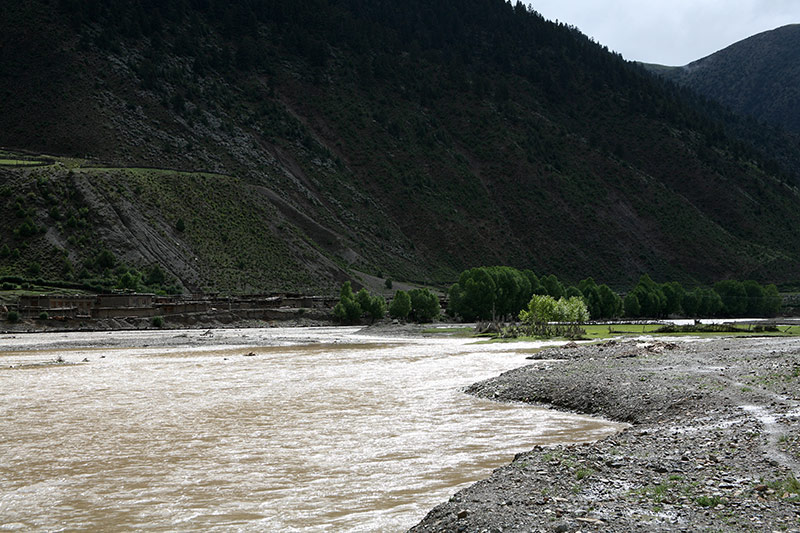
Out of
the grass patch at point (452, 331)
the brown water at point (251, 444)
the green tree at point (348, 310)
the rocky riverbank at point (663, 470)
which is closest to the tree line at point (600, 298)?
the grass patch at point (452, 331)

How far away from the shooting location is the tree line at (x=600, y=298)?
99625mm

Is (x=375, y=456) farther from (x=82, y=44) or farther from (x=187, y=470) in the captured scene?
(x=82, y=44)

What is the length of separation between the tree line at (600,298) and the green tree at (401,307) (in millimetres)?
6940

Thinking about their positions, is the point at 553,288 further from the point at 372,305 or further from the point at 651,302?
the point at 372,305

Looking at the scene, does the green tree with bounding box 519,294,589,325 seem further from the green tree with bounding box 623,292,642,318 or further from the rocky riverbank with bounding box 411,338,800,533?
the rocky riverbank with bounding box 411,338,800,533

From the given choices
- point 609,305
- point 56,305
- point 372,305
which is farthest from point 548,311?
point 56,305

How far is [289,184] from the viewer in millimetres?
154375

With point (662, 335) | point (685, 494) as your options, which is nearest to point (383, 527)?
point (685, 494)

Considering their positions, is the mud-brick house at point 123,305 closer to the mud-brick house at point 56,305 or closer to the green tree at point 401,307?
the mud-brick house at point 56,305

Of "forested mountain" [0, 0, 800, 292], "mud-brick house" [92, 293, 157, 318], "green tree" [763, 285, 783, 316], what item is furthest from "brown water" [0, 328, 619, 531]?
"green tree" [763, 285, 783, 316]

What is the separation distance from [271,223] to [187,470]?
114m

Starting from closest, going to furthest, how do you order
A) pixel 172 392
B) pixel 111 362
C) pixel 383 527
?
pixel 383 527
pixel 172 392
pixel 111 362

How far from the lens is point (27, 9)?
558 feet

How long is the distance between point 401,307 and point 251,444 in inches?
3281
